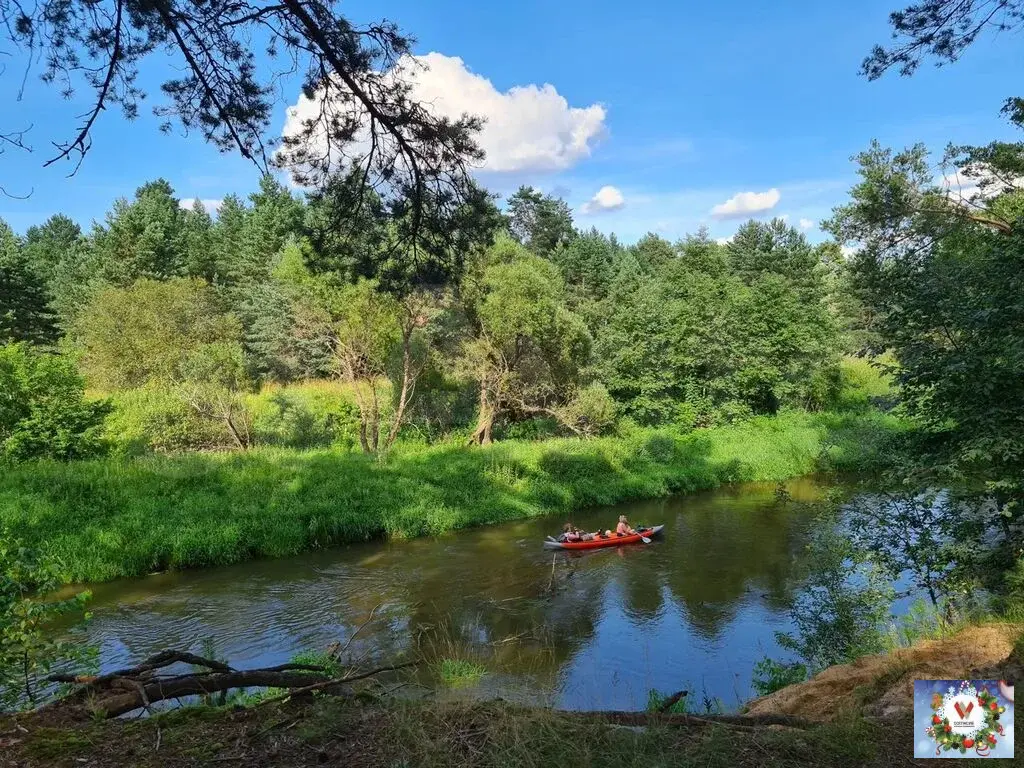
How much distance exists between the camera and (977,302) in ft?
22.9

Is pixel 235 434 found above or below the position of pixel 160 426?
below

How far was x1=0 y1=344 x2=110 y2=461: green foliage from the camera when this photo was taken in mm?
16297

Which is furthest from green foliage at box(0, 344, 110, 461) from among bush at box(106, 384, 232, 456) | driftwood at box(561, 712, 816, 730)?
driftwood at box(561, 712, 816, 730)

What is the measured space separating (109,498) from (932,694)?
16510 mm

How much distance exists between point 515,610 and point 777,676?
5283 mm

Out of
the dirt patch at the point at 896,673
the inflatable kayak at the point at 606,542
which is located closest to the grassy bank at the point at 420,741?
the dirt patch at the point at 896,673

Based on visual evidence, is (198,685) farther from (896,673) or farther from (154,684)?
(896,673)

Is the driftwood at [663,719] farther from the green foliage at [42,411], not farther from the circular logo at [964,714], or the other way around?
the green foliage at [42,411]

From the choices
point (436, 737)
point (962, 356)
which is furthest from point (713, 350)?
point (436, 737)

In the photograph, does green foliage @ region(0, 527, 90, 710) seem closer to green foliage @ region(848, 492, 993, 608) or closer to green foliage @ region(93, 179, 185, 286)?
green foliage @ region(848, 492, 993, 608)

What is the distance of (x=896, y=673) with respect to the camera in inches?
220

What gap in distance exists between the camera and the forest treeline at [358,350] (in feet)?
65.6

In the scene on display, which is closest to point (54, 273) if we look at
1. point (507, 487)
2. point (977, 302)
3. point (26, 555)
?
point (507, 487)

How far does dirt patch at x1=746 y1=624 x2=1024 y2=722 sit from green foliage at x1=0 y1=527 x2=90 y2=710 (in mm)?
5232
